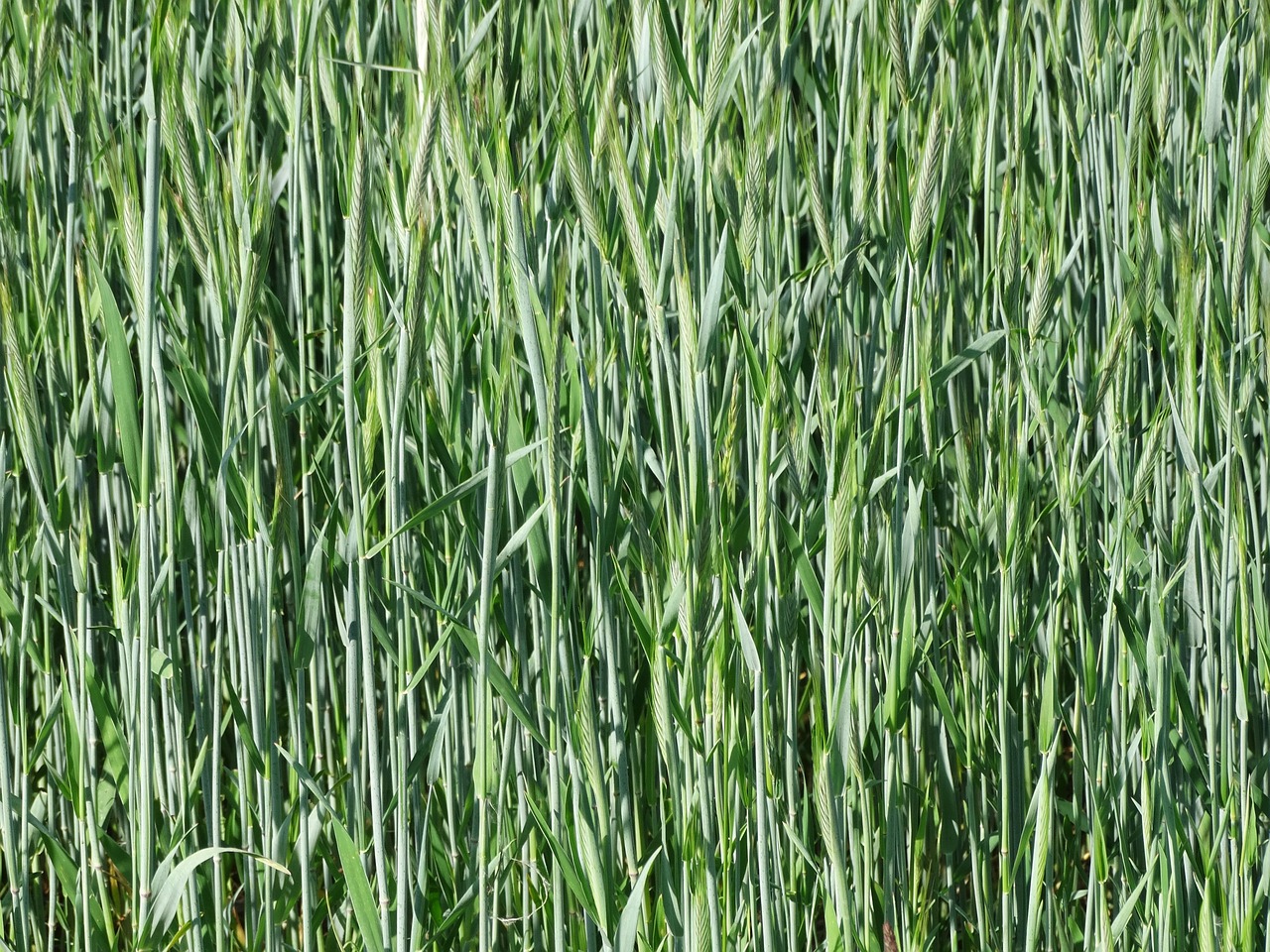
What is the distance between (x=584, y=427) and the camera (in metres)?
0.73

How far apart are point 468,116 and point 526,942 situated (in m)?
0.68

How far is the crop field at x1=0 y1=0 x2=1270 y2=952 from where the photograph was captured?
2.44 ft

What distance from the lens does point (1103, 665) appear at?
918 millimetres

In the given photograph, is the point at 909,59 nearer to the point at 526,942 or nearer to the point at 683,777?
the point at 683,777

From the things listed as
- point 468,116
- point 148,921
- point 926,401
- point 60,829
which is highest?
point 468,116

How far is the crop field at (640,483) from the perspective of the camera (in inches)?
29.3

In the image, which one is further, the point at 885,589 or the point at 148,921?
the point at 885,589

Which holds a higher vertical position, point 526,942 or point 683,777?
point 683,777

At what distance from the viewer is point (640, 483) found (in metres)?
0.83

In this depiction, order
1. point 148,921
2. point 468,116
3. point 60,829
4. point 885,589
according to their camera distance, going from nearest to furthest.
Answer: point 468,116, point 148,921, point 885,589, point 60,829

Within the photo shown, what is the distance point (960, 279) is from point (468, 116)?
0.53 meters

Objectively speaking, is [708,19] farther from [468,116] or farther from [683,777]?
[683,777]

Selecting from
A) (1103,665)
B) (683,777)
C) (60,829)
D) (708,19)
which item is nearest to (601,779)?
(683,777)

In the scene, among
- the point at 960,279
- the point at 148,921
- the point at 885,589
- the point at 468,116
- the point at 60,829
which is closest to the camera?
the point at 468,116
